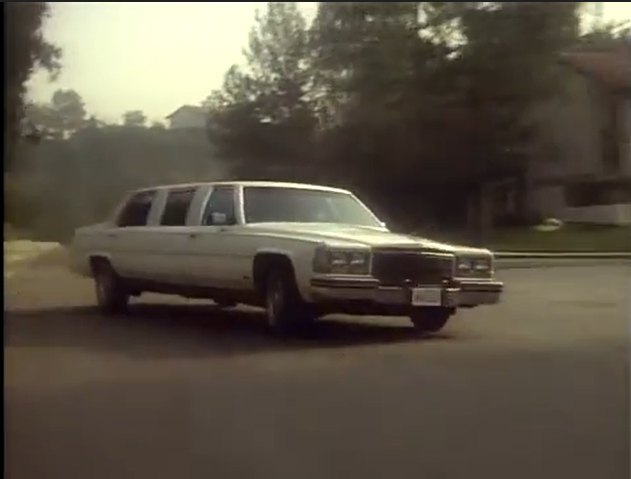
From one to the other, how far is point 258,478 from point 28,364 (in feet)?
2.55

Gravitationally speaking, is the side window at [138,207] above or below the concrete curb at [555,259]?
above

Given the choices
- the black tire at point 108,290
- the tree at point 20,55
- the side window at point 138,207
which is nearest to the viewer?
the tree at point 20,55

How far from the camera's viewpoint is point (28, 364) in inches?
175

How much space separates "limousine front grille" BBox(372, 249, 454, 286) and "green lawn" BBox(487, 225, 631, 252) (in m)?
0.17

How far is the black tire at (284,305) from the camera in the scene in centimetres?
449

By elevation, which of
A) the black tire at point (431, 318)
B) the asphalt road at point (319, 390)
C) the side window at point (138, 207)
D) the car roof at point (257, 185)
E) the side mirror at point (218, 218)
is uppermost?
the car roof at point (257, 185)

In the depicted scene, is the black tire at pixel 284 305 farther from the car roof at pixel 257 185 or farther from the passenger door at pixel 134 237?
the passenger door at pixel 134 237

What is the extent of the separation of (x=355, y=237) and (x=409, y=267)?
0.61 feet

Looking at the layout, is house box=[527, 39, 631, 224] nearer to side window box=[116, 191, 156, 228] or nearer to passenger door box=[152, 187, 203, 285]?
passenger door box=[152, 187, 203, 285]

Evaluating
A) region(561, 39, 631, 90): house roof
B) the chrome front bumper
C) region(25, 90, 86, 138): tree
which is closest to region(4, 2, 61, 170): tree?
region(25, 90, 86, 138): tree

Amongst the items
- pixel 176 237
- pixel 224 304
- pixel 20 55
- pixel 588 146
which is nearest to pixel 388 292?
pixel 224 304

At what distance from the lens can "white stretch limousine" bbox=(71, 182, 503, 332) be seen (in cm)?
445

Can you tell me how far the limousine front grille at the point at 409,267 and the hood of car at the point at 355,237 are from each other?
23 mm

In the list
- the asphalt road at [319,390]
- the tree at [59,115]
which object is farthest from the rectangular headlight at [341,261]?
the tree at [59,115]
